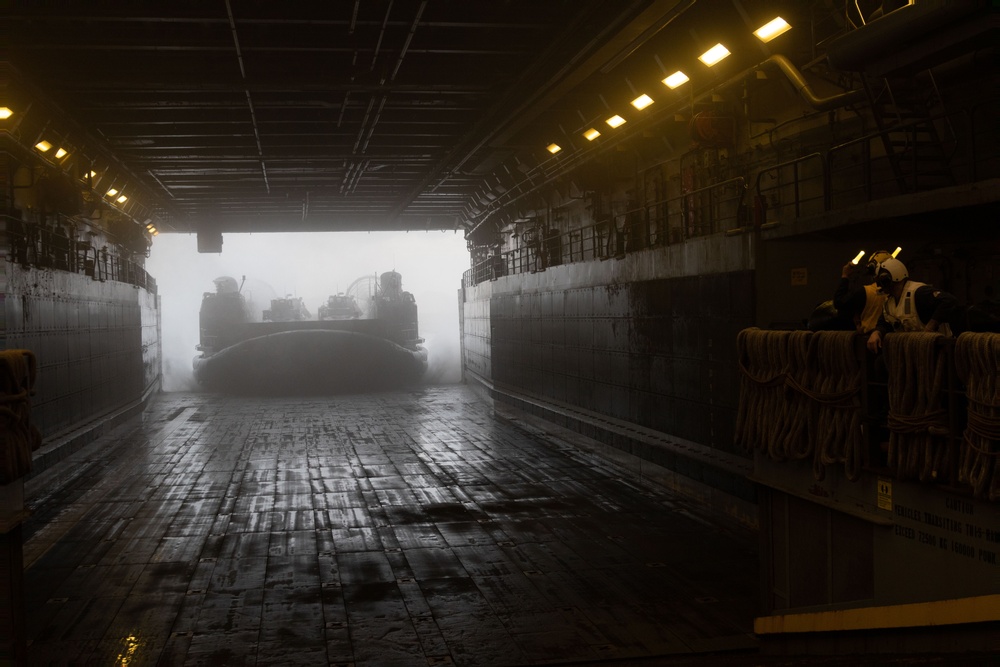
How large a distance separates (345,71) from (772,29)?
27.7 feet

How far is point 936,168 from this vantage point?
1010 centimetres

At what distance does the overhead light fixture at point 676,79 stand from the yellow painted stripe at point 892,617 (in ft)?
31.9

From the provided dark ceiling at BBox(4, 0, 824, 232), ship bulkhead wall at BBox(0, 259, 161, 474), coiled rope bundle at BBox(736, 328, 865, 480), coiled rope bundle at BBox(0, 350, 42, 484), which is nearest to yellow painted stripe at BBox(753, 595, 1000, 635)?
coiled rope bundle at BBox(736, 328, 865, 480)

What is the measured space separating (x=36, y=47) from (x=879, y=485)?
46.1ft

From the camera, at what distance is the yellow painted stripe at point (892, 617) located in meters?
4.64

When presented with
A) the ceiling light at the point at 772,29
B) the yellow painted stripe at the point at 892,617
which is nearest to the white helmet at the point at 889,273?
the yellow painted stripe at the point at 892,617

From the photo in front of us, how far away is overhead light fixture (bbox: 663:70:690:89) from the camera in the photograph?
1431cm

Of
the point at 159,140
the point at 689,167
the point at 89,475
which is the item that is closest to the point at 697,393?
the point at 689,167

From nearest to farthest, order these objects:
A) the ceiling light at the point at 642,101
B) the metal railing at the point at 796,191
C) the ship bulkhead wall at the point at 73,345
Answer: the metal railing at the point at 796,191 → the ceiling light at the point at 642,101 → the ship bulkhead wall at the point at 73,345

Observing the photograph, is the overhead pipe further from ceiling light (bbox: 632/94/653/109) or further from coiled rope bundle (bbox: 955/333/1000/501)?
coiled rope bundle (bbox: 955/333/1000/501)

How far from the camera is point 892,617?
536 centimetres

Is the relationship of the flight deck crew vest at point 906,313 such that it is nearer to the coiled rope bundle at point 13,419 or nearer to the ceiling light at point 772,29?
the ceiling light at point 772,29

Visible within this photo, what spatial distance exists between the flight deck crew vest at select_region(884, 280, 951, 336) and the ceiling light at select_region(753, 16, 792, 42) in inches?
229

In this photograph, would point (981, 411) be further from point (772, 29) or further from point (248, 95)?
point (248, 95)
